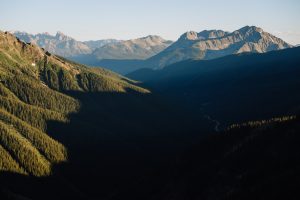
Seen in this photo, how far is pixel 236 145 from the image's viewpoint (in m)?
196

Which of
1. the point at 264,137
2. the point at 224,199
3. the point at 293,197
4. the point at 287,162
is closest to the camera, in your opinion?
the point at 293,197

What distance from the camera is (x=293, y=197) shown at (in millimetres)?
127312

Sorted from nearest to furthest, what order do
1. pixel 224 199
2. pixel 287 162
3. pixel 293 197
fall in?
pixel 293 197 → pixel 224 199 → pixel 287 162

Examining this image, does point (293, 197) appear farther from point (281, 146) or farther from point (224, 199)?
point (281, 146)

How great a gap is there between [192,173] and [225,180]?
25.6 metres

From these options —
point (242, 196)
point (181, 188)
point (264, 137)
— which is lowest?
point (181, 188)

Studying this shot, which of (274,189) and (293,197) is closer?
(293,197)

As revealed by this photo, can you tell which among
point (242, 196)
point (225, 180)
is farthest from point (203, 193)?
point (242, 196)

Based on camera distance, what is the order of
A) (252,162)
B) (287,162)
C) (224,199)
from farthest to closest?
(252,162), (287,162), (224,199)

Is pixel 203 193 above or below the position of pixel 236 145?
below

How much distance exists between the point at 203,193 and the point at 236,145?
29480 millimetres

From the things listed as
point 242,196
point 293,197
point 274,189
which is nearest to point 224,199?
point 242,196

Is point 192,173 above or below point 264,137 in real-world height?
below

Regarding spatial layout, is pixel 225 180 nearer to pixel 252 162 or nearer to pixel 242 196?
pixel 252 162
